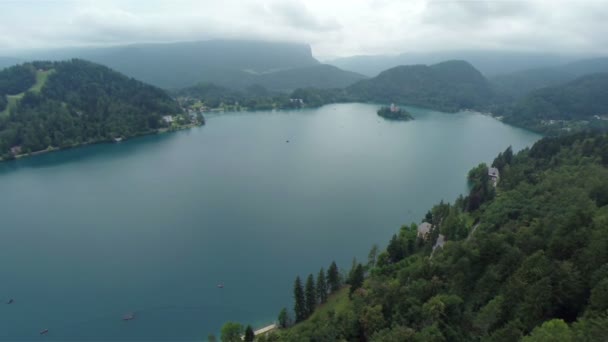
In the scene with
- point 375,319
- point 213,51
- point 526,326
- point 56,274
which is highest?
point 213,51

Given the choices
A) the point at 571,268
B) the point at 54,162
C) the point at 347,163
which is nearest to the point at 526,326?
the point at 571,268

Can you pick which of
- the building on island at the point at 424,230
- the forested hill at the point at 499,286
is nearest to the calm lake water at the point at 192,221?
the building on island at the point at 424,230

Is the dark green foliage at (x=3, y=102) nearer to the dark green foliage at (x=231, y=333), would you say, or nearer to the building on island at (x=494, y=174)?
the dark green foliage at (x=231, y=333)

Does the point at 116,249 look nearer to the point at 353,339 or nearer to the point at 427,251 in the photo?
the point at 353,339

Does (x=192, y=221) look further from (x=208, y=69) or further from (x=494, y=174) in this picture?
(x=208, y=69)

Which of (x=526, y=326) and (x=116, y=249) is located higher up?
(x=526, y=326)

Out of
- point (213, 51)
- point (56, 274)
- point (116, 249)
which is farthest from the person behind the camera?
point (213, 51)

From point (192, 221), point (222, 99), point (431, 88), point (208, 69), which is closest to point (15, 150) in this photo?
point (192, 221)
